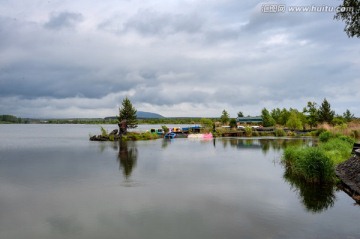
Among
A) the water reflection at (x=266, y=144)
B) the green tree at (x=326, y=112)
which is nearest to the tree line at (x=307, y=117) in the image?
the green tree at (x=326, y=112)

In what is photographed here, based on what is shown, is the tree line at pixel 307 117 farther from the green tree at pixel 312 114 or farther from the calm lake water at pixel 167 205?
the calm lake water at pixel 167 205

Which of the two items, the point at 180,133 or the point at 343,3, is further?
the point at 180,133

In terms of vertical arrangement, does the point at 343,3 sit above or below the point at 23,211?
above

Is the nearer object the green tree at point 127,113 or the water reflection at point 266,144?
the water reflection at point 266,144

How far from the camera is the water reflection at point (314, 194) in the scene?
18.5 m

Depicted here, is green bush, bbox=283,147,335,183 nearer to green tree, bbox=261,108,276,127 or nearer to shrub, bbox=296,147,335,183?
shrub, bbox=296,147,335,183

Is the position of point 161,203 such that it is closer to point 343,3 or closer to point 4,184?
point 4,184

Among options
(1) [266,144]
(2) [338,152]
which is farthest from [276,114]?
(2) [338,152]

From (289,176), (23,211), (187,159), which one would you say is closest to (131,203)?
(23,211)

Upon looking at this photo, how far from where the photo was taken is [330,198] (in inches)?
782

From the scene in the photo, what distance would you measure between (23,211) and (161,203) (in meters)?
7.25

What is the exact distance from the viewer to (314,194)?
21.0 metres

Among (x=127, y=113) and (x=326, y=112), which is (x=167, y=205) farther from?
(x=326, y=112)

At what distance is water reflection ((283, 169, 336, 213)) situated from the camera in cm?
1854
